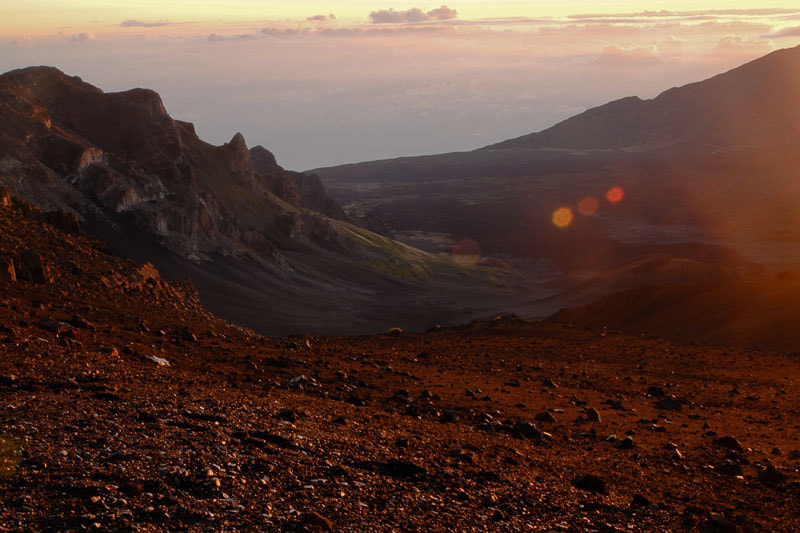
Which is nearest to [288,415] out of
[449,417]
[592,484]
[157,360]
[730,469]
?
[449,417]

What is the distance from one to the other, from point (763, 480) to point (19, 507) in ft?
45.6

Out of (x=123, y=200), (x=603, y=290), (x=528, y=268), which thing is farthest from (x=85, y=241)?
(x=528, y=268)

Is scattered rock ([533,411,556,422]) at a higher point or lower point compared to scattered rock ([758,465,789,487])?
lower

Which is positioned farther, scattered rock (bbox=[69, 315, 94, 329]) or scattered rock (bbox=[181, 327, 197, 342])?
scattered rock (bbox=[181, 327, 197, 342])

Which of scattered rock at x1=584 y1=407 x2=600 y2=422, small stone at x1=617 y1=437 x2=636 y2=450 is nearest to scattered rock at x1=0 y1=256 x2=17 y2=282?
scattered rock at x1=584 y1=407 x2=600 y2=422

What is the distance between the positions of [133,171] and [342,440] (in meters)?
88.3

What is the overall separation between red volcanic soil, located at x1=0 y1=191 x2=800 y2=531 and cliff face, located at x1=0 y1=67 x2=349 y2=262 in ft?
205

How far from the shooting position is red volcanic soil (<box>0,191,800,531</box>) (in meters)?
10.1

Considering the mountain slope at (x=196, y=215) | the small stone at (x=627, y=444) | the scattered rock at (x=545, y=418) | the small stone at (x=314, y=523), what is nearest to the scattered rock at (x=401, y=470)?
the small stone at (x=314, y=523)

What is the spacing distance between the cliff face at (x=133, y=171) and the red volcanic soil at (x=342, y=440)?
6243cm

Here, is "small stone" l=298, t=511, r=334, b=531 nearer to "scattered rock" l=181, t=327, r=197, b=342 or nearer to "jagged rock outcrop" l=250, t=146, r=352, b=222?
"scattered rock" l=181, t=327, r=197, b=342

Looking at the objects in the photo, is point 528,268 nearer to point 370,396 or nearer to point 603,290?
point 603,290

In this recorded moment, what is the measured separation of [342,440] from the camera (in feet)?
45.1

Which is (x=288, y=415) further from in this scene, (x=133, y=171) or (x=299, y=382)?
(x=133, y=171)
